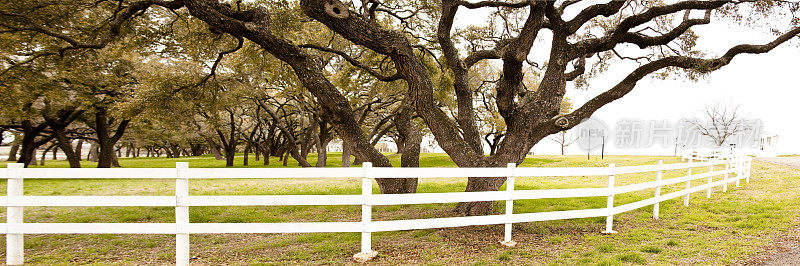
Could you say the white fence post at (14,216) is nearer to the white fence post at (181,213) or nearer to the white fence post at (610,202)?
the white fence post at (181,213)

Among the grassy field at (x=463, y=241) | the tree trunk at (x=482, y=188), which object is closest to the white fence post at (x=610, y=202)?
the grassy field at (x=463, y=241)

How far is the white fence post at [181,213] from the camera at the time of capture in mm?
4289

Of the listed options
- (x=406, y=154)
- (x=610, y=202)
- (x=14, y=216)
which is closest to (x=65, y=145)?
(x=14, y=216)

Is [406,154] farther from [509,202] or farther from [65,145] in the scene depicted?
[65,145]

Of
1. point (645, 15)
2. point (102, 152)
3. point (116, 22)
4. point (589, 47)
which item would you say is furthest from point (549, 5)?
point (102, 152)

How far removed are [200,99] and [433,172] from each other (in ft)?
32.7

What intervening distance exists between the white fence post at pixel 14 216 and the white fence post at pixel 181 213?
72.9 inches

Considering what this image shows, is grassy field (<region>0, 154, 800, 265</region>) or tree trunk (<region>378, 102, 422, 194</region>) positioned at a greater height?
tree trunk (<region>378, 102, 422, 194</region>)

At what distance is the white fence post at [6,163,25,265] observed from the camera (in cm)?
440

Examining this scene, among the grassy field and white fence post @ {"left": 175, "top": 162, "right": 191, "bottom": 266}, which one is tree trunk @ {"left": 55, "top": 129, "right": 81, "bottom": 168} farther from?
white fence post @ {"left": 175, "top": 162, "right": 191, "bottom": 266}

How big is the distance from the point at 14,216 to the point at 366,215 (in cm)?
406

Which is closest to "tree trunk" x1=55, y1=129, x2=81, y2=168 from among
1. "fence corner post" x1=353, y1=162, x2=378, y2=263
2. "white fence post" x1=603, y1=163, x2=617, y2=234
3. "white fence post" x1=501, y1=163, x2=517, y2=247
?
"fence corner post" x1=353, y1=162, x2=378, y2=263

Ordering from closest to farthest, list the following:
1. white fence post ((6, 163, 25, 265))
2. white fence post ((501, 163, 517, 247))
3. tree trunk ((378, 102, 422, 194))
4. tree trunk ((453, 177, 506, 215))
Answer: white fence post ((6, 163, 25, 265)), white fence post ((501, 163, 517, 247)), tree trunk ((453, 177, 506, 215)), tree trunk ((378, 102, 422, 194))

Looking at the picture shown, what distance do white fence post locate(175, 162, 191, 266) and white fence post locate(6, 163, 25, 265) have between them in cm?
185
